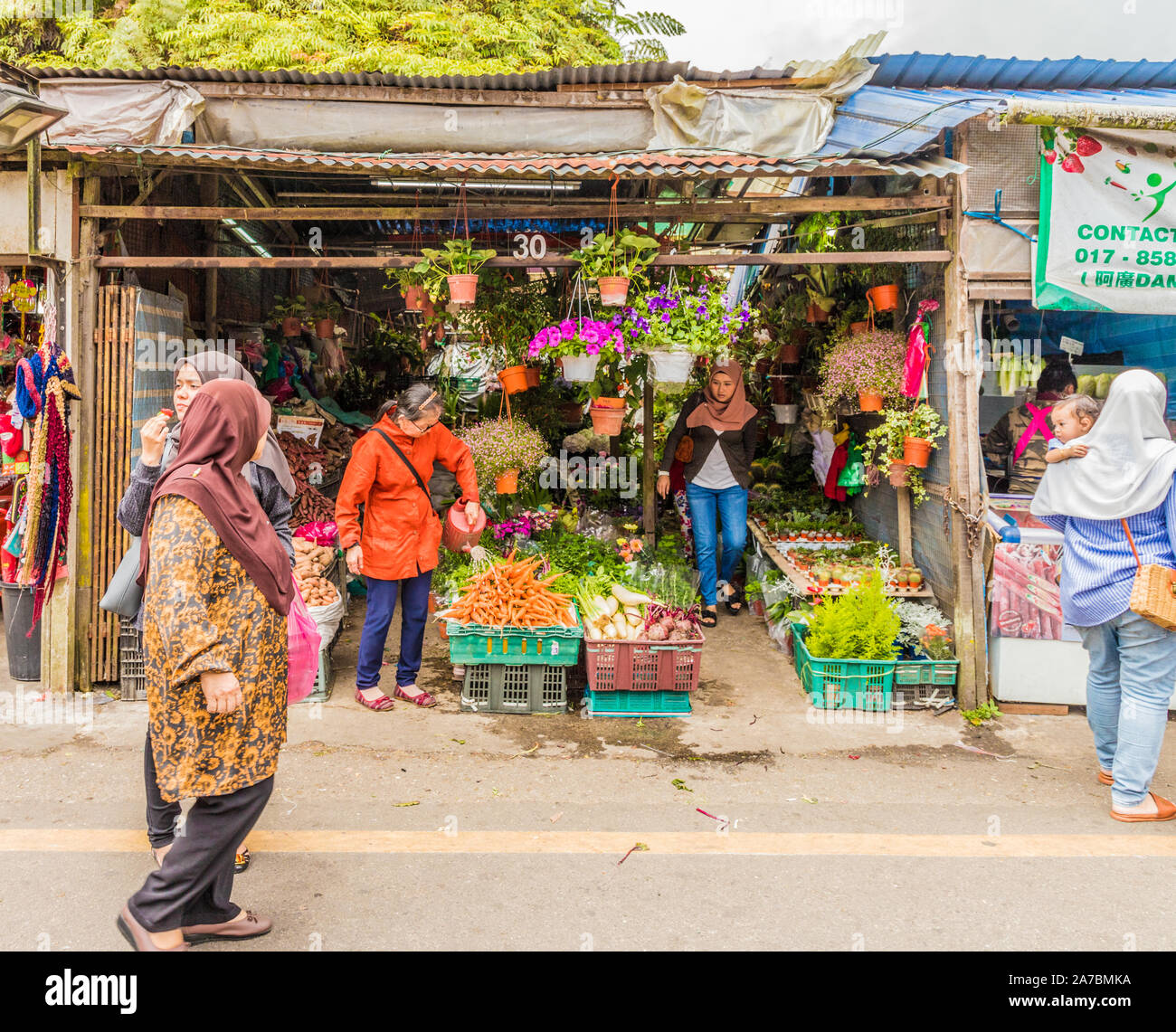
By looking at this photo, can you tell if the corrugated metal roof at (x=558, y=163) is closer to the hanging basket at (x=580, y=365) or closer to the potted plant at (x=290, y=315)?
the hanging basket at (x=580, y=365)

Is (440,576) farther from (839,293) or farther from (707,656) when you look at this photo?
(839,293)

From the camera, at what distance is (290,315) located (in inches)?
367

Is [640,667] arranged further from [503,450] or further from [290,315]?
[290,315]

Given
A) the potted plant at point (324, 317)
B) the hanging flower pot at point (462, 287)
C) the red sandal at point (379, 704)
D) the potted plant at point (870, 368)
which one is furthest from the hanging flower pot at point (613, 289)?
the potted plant at point (324, 317)

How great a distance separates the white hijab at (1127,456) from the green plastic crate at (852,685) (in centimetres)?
181

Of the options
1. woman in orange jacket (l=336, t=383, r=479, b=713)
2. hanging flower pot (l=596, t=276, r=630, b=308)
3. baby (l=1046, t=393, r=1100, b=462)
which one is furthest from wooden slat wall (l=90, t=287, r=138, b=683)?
baby (l=1046, t=393, r=1100, b=462)

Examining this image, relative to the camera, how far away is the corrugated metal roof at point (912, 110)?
5429 millimetres

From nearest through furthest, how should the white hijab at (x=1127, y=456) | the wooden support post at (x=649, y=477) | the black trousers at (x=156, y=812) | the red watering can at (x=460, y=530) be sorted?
1. the black trousers at (x=156, y=812)
2. the white hijab at (x=1127, y=456)
3. the red watering can at (x=460, y=530)
4. the wooden support post at (x=649, y=477)

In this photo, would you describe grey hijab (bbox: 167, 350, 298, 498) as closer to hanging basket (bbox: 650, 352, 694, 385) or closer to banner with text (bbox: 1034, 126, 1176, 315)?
hanging basket (bbox: 650, 352, 694, 385)

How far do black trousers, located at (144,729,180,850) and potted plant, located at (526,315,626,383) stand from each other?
12.0ft

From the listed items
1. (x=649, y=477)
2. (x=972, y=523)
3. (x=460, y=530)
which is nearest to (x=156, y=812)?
(x=460, y=530)

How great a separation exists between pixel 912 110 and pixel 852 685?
3664 mm

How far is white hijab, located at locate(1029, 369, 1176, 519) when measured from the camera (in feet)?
14.0

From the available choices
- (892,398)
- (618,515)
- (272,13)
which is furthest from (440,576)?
(272,13)
